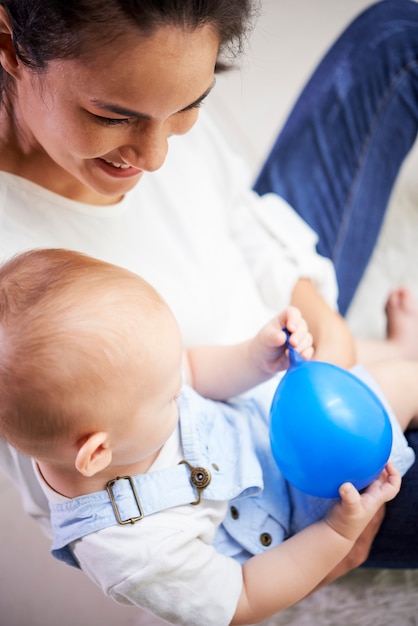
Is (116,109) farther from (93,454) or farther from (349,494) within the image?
(349,494)

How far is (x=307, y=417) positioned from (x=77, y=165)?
0.41 meters

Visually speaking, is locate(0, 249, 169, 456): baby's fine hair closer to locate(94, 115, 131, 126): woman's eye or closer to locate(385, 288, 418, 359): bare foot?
locate(94, 115, 131, 126): woman's eye

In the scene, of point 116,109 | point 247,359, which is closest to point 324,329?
point 247,359

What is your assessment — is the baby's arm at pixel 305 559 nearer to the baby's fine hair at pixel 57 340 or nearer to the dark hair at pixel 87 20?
the baby's fine hair at pixel 57 340

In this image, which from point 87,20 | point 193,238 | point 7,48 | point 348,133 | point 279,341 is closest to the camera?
point 87,20

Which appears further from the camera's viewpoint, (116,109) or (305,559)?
(305,559)

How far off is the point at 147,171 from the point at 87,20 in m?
0.21

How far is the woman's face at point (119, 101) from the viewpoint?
0.60m

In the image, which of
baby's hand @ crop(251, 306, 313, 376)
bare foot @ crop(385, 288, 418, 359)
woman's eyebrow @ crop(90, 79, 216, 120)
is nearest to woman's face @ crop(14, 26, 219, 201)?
woman's eyebrow @ crop(90, 79, 216, 120)

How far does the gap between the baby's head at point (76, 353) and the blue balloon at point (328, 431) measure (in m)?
0.16

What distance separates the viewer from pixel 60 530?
755 mm

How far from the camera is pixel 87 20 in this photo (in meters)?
0.59

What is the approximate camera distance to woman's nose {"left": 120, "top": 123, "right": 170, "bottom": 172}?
0.68 metres

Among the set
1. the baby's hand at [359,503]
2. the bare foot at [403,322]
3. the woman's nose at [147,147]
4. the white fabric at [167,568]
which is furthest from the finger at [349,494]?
the bare foot at [403,322]
